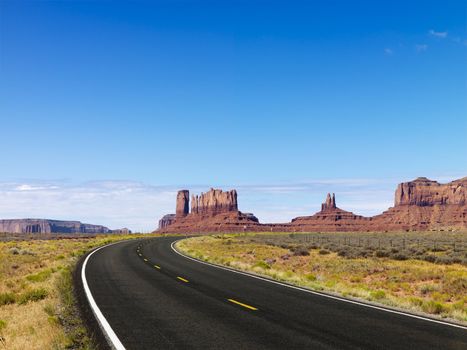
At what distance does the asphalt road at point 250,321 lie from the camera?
861 centimetres

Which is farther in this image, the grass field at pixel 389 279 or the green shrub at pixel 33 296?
the grass field at pixel 389 279

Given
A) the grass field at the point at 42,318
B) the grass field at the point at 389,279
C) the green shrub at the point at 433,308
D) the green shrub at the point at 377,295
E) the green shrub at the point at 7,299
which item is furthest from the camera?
the green shrub at the point at 377,295

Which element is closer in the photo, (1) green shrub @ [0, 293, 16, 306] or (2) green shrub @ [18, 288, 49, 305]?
(2) green shrub @ [18, 288, 49, 305]

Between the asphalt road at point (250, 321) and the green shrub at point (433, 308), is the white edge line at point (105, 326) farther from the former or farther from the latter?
the green shrub at point (433, 308)

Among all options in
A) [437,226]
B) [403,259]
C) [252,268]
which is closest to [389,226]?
[437,226]

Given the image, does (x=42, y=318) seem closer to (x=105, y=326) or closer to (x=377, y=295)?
(x=105, y=326)

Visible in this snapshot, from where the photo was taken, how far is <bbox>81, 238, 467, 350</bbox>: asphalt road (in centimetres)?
861

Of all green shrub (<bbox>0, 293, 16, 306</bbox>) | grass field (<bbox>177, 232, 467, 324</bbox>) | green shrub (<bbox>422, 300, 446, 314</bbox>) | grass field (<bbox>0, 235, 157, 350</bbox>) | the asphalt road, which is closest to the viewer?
the asphalt road

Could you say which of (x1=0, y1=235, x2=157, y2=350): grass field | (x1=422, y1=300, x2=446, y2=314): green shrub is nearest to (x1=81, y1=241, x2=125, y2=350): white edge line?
(x1=0, y1=235, x2=157, y2=350): grass field

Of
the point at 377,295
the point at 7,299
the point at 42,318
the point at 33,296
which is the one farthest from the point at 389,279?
the point at 42,318

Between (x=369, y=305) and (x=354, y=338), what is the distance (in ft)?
17.3

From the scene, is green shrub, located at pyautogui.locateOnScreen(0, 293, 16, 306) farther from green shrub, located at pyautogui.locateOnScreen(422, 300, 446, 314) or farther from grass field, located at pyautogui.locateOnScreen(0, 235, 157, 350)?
green shrub, located at pyautogui.locateOnScreen(422, 300, 446, 314)

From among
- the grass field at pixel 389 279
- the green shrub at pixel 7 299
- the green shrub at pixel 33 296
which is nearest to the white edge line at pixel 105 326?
the green shrub at pixel 33 296

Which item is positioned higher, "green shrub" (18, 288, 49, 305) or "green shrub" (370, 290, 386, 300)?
"green shrub" (370, 290, 386, 300)
